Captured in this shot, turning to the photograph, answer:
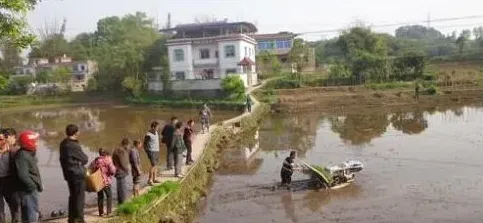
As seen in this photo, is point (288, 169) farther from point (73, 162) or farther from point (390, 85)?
point (390, 85)

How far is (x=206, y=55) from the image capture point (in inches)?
2157

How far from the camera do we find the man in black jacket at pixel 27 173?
30.3 ft

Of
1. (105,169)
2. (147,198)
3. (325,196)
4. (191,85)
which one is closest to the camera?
(105,169)

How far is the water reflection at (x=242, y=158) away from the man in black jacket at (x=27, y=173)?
10515 millimetres

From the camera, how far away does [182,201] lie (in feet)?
48.2

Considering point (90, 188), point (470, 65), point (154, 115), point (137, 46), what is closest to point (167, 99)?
point (154, 115)

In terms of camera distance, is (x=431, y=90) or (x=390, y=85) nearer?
(x=431, y=90)

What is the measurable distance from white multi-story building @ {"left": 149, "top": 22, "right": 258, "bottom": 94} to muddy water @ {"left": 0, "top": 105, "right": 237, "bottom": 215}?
6379 mm

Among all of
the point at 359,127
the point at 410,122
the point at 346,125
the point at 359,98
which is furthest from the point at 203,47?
the point at 410,122

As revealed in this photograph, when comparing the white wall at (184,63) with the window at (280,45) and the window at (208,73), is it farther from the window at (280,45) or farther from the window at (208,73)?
the window at (280,45)

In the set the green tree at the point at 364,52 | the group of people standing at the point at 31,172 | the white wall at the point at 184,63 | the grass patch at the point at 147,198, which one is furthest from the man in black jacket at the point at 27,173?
the white wall at the point at 184,63

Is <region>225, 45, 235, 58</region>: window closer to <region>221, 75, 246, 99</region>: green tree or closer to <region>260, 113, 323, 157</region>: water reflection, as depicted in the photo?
<region>221, 75, 246, 99</region>: green tree

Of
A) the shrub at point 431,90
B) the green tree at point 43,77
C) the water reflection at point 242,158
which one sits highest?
the green tree at point 43,77

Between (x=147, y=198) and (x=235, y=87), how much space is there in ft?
110
